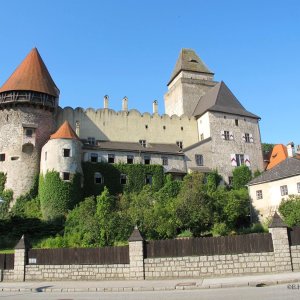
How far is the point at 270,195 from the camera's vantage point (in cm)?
4000

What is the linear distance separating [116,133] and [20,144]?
12.7m

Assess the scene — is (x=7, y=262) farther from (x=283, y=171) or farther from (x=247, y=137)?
(x=247, y=137)

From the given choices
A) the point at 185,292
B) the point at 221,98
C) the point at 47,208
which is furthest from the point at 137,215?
the point at 221,98

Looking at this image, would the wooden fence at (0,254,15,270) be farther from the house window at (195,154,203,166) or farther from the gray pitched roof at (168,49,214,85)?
the gray pitched roof at (168,49,214,85)

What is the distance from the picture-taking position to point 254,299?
13.3 meters

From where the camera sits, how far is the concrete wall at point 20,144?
4469 centimetres

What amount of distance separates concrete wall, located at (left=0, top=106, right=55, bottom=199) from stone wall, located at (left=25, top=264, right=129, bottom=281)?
23.2m

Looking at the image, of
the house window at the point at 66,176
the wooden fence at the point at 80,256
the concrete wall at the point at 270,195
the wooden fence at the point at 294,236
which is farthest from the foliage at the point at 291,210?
the house window at the point at 66,176

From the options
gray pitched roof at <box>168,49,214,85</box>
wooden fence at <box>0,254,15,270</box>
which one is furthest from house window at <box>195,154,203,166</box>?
wooden fence at <box>0,254,15,270</box>

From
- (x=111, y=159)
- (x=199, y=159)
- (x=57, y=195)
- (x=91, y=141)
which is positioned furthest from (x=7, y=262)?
(x=199, y=159)

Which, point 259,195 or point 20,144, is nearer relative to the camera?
point 259,195

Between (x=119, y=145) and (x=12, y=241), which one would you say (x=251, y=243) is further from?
(x=119, y=145)

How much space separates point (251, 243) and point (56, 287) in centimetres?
1006

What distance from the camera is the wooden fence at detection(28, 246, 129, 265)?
21.5m
